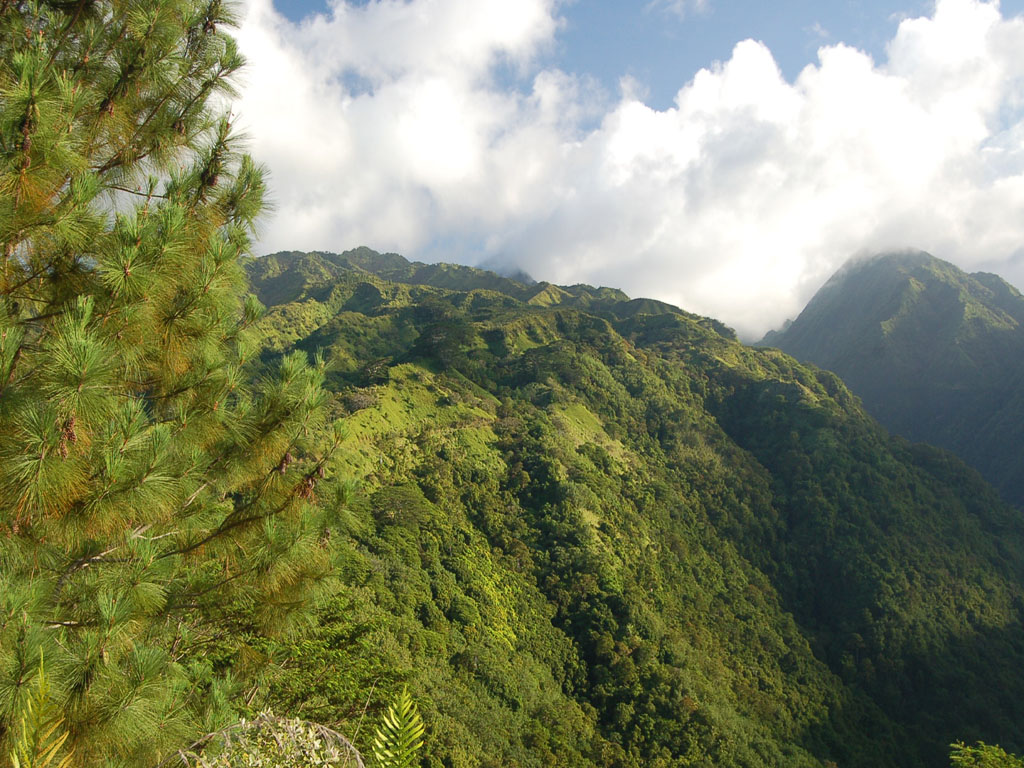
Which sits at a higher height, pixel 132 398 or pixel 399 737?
pixel 132 398

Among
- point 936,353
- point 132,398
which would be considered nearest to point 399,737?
point 132,398

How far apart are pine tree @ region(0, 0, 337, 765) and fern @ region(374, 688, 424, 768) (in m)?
1.30

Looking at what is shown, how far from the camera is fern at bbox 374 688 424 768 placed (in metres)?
2.74

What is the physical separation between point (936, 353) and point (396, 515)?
145 m

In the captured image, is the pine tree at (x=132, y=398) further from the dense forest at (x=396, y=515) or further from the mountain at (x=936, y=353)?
the mountain at (x=936, y=353)

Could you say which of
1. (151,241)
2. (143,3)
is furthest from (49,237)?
(143,3)

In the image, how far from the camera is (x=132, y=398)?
3.52 m

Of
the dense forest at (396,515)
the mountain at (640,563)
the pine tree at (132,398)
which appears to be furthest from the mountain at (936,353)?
the pine tree at (132,398)

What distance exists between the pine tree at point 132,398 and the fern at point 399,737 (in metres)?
1.30

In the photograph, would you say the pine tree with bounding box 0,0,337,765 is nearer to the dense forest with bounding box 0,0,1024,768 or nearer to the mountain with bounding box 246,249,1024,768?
the dense forest with bounding box 0,0,1024,768

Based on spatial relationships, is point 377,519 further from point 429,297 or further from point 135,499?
point 429,297

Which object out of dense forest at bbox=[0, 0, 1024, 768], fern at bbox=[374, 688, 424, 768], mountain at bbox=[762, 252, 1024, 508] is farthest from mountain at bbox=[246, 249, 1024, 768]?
mountain at bbox=[762, 252, 1024, 508]

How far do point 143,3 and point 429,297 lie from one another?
114m

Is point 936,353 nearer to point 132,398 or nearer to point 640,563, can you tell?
point 640,563
